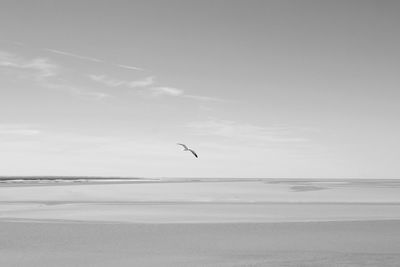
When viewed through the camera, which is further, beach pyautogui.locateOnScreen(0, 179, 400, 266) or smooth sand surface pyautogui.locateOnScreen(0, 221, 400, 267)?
beach pyautogui.locateOnScreen(0, 179, 400, 266)

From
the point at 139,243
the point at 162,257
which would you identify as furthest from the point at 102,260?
the point at 139,243

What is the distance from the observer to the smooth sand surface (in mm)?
12531

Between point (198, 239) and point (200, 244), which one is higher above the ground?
point (198, 239)

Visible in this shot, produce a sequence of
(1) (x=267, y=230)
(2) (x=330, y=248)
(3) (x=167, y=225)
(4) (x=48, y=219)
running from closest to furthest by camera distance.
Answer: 1. (2) (x=330, y=248)
2. (1) (x=267, y=230)
3. (3) (x=167, y=225)
4. (4) (x=48, y=219)

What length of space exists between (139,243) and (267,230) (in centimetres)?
589

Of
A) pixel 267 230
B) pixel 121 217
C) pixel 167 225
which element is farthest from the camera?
pixel 121 217

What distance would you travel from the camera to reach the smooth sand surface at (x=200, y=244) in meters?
12.5

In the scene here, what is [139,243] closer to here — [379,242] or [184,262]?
[184,262]

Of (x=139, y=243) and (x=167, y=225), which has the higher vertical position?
(x=167, y=225)

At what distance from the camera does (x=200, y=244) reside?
598 inches

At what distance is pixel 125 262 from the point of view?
1238 centimetres

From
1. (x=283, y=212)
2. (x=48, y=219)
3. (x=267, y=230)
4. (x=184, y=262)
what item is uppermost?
(x=283, y=212)

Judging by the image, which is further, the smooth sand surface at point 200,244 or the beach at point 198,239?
the beach at point 198,239

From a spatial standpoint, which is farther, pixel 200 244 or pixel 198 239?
pixel 198 239
